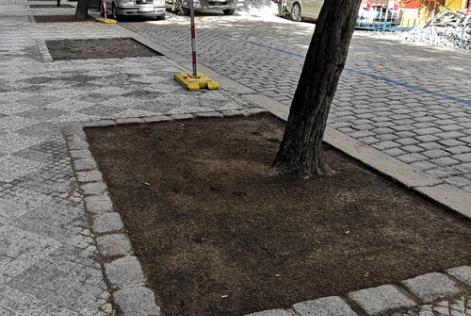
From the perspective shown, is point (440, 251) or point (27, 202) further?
point (27, 202)

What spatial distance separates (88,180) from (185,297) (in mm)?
1873

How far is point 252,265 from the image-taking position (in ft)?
10.7

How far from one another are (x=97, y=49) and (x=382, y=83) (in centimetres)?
657

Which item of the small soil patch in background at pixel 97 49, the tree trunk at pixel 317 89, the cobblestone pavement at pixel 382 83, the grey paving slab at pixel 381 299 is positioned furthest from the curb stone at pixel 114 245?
the small soil patch in background at pixel 97 49

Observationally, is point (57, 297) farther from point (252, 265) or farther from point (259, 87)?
point (259, 87)

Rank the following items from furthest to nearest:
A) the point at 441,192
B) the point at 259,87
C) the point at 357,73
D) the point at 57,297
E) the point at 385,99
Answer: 1. the point at 357,73
2. the point at 259,87
3. the point at 385,99
4. the point at 441,192
5. the point at 57,297

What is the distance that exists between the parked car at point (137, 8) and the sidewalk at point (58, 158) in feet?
22.3

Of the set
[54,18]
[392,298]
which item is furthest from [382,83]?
[54,18]

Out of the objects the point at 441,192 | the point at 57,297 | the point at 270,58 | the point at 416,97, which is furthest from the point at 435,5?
the point at 57,297

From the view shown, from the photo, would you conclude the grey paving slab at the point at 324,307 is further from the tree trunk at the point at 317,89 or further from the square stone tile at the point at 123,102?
the square stone tile at the point at 123,102

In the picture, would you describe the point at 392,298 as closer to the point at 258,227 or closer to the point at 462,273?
the point at 462,273

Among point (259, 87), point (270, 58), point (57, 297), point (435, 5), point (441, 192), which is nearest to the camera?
point (57, 297)

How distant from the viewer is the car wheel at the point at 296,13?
19.6 meters

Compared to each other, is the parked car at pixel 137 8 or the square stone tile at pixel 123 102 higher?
the parked car at pixel 137 8
